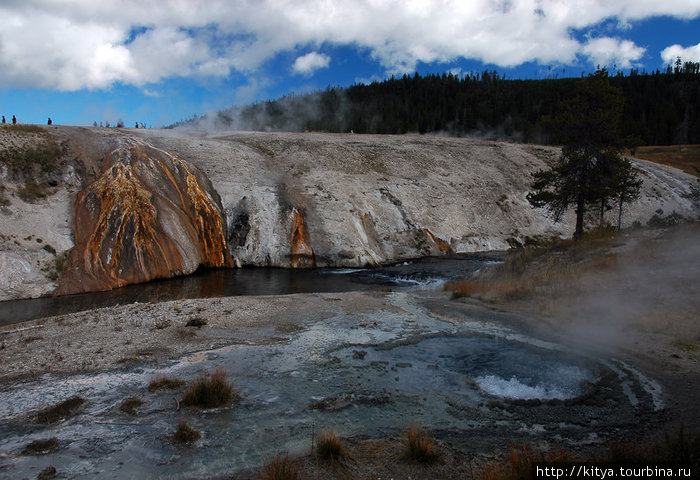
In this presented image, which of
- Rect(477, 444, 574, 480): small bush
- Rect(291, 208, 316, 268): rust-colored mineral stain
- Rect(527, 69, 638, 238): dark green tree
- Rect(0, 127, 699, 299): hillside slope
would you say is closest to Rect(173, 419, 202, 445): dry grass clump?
Rect(477, 444, 574, 480): small bush

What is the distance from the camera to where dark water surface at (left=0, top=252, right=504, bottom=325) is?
625 inches

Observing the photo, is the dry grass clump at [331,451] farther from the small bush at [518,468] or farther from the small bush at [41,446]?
the small bush at [41,446]

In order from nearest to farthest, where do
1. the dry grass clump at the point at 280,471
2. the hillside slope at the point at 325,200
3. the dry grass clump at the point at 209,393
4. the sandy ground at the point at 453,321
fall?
the dry grass clump at the point at 280,471 < the sandy ground at the point at 453,321 < the dry grass clump at the point at 209,393 < the hillside slope at the point at 325,200

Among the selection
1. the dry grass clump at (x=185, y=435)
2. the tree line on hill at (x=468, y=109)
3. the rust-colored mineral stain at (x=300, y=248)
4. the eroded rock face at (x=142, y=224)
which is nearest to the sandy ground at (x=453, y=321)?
the dry grass clump at (x=185, y=435)

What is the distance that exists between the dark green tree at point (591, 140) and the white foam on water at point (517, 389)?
14537mm

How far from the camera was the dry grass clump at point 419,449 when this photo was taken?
5.23 metres

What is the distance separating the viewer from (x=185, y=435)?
588 centimetres

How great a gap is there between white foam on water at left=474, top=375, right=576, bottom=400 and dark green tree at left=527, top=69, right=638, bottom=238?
14.5 m

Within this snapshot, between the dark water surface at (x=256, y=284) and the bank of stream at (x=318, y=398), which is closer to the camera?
the bank of stream at (x=318, y=398)

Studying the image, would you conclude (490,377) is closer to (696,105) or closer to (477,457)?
(477,457)

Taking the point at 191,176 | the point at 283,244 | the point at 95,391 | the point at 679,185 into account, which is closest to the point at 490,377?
the point at 95,391

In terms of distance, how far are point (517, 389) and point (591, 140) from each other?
16.8m

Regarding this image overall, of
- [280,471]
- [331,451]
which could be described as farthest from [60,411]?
[331,451]

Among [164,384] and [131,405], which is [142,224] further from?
[131,405]
